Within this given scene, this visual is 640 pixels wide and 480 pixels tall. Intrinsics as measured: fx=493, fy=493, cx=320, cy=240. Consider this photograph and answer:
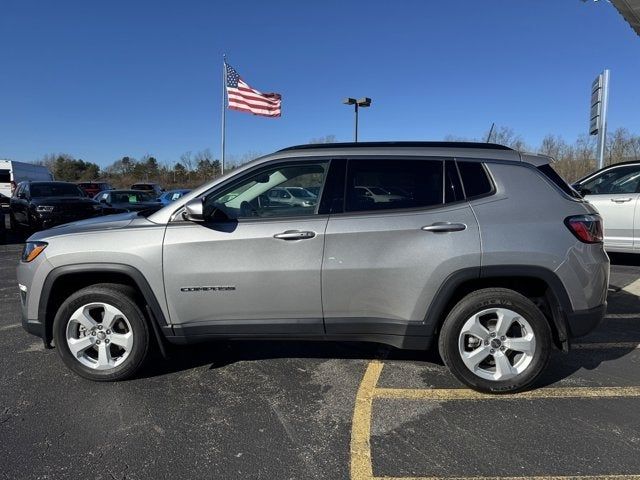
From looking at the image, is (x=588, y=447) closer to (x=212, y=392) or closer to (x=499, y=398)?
(x=499, y=398)

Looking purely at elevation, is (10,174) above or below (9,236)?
above

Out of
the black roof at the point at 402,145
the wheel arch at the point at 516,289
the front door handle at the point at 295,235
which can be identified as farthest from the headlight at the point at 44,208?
the wheel arch at the point at 516,289

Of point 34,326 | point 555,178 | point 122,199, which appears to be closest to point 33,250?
point 34,326

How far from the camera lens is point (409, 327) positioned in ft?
11.9

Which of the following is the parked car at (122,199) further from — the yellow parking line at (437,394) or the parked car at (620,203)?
the yellow parking line at (437,394)

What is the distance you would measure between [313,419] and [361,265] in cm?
110

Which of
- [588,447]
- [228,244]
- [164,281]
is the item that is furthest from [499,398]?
[164,281]

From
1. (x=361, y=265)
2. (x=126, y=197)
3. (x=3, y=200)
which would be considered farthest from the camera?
(x=3, y=200)

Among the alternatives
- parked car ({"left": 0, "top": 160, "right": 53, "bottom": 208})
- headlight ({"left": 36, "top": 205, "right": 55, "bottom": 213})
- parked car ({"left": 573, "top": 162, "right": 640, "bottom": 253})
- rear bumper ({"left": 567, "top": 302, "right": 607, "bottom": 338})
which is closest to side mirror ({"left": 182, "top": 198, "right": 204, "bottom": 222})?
rear bumper ({"left": 567, "top": 302, "right": 607, "bottom": 338})

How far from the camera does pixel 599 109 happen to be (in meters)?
12.7

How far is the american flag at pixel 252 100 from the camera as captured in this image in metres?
20.7

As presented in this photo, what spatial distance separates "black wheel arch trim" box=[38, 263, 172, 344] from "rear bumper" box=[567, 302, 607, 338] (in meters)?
2.96

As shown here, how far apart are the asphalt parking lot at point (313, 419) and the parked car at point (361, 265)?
1.10ft

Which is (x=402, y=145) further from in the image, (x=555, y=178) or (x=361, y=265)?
(x=555, y=178)
